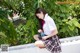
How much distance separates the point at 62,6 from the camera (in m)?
4.76

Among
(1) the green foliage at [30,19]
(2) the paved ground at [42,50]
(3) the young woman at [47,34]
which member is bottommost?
(2) the paved ground at [42,50]

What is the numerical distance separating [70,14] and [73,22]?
325 mm

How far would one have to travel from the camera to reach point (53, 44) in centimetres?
364

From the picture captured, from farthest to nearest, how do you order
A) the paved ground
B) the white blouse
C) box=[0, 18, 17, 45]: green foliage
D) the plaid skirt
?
box=[0, 18, 17, 45]: green foliage → the paved ground → the plaid skirt → the white blouse

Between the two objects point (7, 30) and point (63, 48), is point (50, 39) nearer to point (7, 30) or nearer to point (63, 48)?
point (63, 48)

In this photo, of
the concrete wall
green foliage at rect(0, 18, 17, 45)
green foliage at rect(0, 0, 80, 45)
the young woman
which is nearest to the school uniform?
the young woman

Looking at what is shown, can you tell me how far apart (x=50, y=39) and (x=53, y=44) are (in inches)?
2.8

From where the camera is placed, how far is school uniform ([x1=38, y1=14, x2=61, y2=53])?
3.53 metres

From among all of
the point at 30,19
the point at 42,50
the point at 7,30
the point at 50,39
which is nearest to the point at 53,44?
the point at 50,39

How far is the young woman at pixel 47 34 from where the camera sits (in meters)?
3.54

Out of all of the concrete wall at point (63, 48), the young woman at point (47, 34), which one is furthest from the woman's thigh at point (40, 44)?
the concrete wall at point (63, 48)

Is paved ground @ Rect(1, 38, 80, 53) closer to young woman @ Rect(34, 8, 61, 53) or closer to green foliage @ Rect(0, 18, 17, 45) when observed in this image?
young woman @ Rect(34, 8, 61, 53)

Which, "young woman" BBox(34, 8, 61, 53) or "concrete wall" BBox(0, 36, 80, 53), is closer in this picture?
"young woman" BBox(34, 8, 61, 53)

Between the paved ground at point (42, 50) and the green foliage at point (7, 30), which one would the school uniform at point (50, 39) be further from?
the green foliage at point (7, 30)
